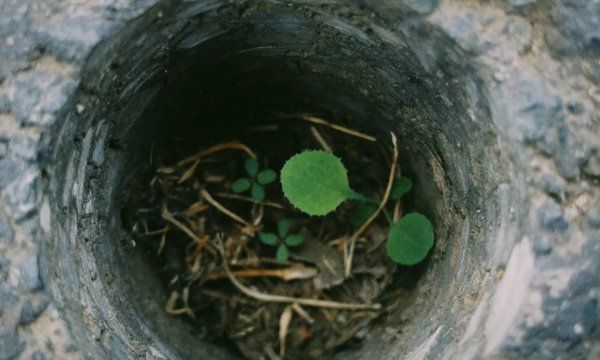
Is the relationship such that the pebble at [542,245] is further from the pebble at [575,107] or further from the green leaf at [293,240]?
the green leaf at [293,240]

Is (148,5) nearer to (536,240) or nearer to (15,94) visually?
(15,94)

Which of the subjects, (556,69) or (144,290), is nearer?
(556,69)

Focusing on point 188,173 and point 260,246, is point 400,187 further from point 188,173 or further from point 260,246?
point 188,173

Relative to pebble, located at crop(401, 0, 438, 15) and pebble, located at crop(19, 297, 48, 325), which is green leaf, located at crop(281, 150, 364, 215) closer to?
pebble, located at crop(401, 0, 438, 15)

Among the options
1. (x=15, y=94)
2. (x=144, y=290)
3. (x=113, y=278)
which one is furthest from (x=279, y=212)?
(x=15, y=94)

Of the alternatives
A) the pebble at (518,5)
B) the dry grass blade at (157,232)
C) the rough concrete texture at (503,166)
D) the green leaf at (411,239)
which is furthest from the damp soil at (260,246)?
the pebble at (518,5)

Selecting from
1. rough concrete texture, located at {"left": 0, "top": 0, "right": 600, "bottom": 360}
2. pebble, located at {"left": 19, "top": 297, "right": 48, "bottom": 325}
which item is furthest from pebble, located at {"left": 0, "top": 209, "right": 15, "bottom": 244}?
pebble, located at {"left": 19, "top": 297, "right": 48, "bottom": 325}

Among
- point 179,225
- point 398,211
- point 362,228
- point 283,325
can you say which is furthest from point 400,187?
point 179,225
